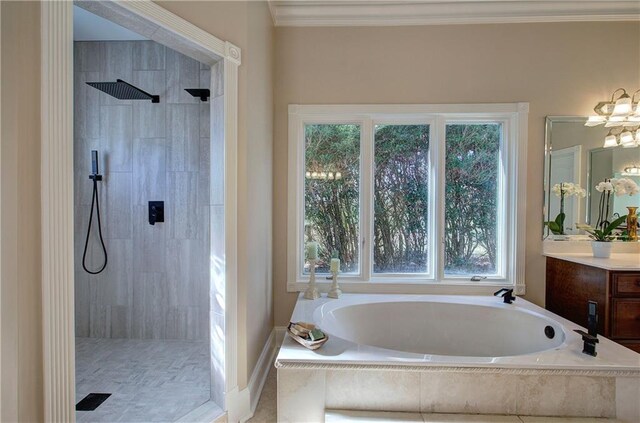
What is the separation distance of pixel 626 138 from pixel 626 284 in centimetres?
128

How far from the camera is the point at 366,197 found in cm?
262

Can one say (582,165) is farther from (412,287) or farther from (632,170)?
(412,287)

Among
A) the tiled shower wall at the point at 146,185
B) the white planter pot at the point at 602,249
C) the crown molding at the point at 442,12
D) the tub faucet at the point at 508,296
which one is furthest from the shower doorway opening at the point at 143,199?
the white planter pot at the point at 602,249

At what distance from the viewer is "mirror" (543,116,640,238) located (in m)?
2.50

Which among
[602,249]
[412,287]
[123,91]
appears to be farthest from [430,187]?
[123,91]

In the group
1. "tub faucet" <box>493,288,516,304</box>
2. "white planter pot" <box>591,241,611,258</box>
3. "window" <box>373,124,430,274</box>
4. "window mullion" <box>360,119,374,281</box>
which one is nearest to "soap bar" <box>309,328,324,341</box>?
"window mullion" <box>360,119,374,281</box>

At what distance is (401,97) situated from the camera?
2.54 meters

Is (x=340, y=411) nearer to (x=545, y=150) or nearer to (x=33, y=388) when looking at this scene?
(x=33, y=388)

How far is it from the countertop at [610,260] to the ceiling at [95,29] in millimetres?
3563

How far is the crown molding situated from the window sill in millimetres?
2154

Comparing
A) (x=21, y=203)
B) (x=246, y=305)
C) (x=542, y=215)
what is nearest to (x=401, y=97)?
(x=542, y=215)

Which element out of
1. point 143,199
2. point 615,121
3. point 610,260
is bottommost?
point 610,260

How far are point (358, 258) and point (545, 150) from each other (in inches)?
69.7

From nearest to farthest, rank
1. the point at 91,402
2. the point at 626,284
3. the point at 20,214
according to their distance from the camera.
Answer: the point at 20,214 → the point at 91,402 → the point at 626,284
